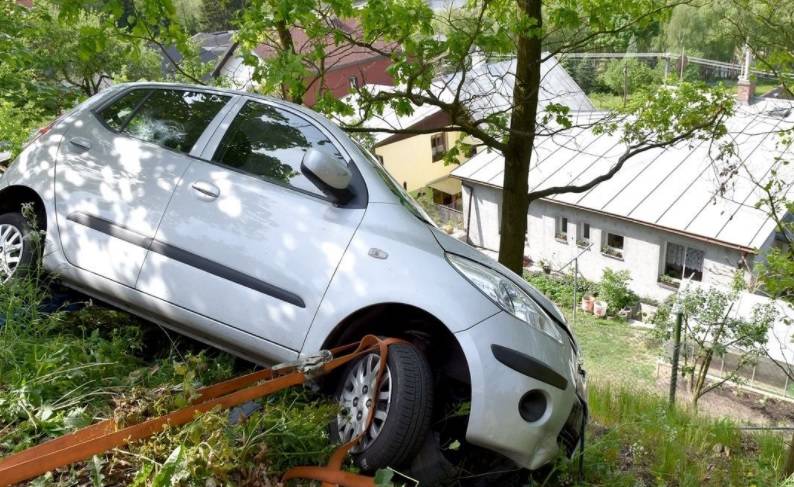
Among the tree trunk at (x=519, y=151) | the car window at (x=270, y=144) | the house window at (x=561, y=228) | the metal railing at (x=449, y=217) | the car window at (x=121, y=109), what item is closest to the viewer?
the car window at (x=270, y=144)

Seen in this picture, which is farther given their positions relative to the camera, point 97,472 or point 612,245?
point 612,245

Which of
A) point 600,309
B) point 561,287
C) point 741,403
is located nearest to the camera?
point 741,403

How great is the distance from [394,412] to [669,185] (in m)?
19.7

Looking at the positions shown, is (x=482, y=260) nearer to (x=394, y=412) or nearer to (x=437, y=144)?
(x=394, y=412)

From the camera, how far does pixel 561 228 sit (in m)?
21.9

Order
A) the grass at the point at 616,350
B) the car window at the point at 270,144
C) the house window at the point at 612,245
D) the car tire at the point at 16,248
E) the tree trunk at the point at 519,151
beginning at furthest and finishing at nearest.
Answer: the house window at the point at 612,245, the grass at the point at 616,350, the tree trunk at the point at 519,151, the car tire at the point at 16,248, the car window at the point at 270,144

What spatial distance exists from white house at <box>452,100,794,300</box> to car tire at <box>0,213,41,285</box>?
17.0 metres

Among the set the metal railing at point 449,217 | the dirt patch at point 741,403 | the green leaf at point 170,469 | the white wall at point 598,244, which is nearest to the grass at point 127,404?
the green leaf at point 170,469

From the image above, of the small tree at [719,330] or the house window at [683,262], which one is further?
the house window at [683,262]

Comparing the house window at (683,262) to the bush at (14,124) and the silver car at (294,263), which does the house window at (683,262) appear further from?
the silver car at (294,263)

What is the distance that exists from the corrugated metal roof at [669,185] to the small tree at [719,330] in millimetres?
5137

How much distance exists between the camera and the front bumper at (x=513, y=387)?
2.94 metres

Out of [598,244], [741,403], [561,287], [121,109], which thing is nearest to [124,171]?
[121,109]

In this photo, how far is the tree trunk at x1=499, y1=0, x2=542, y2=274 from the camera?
707 cm
